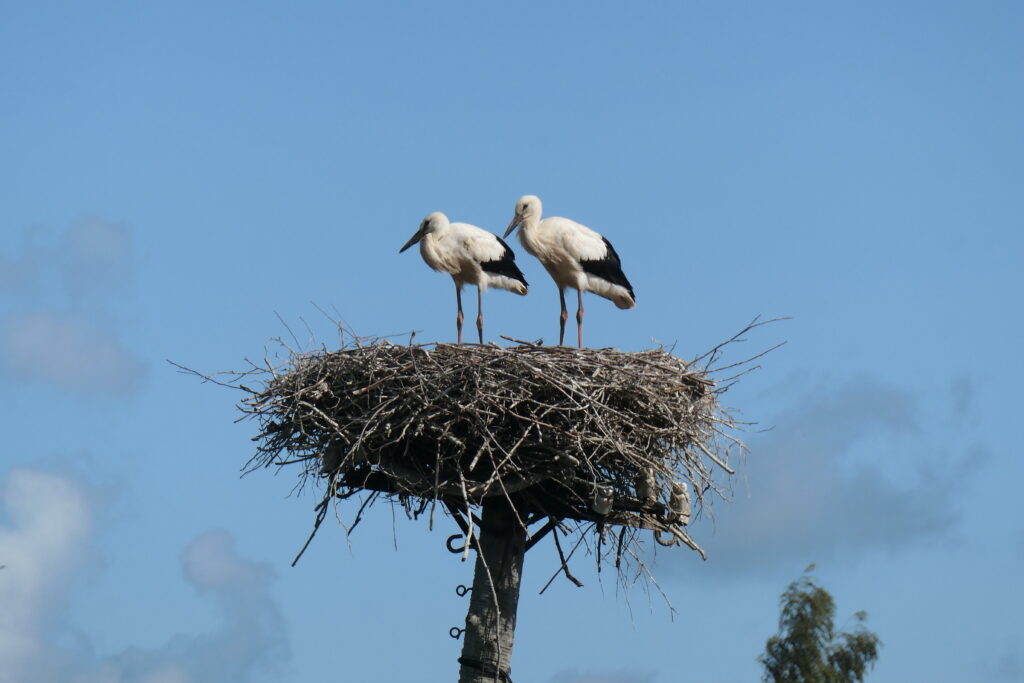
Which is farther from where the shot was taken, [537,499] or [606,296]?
[606,296]

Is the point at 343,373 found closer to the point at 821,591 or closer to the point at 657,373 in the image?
the point at 657,373

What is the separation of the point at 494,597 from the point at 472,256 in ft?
12.5

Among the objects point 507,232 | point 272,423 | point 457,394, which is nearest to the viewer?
point 457,394

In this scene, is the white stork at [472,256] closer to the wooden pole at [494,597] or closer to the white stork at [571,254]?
the white stork at [571,254]

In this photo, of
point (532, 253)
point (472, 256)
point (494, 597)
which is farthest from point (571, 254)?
point (494, 597)

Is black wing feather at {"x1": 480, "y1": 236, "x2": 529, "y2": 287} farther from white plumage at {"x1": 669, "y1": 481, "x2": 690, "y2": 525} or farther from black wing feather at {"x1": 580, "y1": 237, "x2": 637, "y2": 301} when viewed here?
white plumage at {"x1": 669, "y1": 481, "x2": 690, "y2": 525}

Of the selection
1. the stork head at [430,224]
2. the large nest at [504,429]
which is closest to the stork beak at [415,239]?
the stork head at [430,224]

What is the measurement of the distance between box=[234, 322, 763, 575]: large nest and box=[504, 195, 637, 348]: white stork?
245 centimetres

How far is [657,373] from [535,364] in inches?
32.4

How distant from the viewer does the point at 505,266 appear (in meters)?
12.1

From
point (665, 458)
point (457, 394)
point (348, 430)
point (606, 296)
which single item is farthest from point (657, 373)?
point (606, 296)

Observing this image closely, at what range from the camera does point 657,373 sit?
917cm

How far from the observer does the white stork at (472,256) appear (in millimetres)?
11945

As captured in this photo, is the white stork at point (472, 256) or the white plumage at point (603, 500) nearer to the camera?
the white plumage at point (603, 500)
